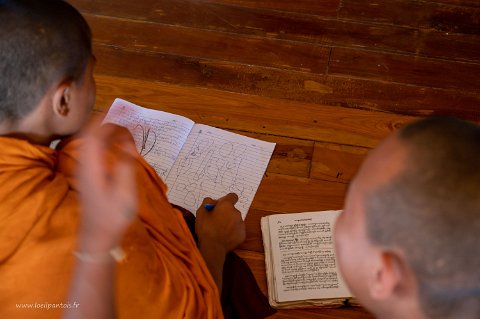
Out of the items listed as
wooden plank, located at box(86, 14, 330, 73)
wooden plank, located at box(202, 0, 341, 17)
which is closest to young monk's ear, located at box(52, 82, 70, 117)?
wooden plank, located at box(86, 14, 330, 73)

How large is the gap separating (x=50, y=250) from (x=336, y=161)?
94 cm

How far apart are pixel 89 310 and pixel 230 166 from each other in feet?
2.73

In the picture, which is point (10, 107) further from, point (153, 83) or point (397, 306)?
point (153, 83)

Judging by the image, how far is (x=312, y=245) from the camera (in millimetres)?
1441

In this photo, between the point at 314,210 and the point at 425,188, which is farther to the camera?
the point at 314,210

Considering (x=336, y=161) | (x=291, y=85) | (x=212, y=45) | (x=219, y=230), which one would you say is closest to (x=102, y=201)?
(x=219, y=230)

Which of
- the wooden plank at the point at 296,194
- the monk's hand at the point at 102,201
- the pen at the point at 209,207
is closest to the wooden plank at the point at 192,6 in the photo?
the wooden plank at the point at 296,194

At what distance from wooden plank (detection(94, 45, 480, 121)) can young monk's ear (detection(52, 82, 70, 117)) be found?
0.85 metres

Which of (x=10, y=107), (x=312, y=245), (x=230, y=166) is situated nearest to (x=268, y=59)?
(x=230, y=166)

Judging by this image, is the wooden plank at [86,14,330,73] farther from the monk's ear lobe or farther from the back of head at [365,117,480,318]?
the back of head at [365,117,480,318]

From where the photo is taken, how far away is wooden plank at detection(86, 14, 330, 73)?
193cm

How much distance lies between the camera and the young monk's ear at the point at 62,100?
0.99 m

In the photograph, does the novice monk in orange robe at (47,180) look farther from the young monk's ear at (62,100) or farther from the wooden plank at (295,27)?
the wooden plank at (295,27)

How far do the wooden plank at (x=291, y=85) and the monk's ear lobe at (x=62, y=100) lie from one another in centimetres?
85
